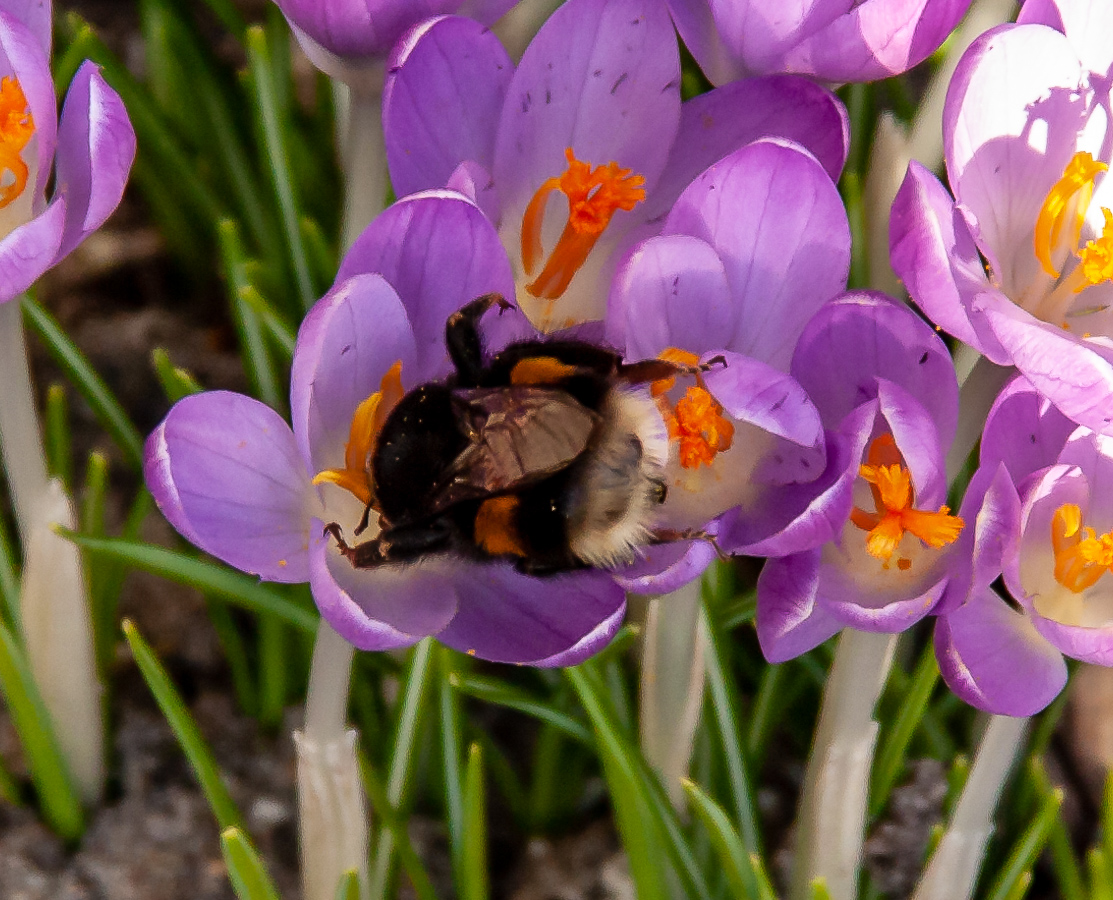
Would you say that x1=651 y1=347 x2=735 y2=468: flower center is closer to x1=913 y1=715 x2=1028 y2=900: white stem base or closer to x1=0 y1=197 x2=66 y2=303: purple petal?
x1=913 y1=715 x2=1028 y2=900: white stem base

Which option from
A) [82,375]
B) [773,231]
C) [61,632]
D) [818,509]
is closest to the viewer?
[818,509]

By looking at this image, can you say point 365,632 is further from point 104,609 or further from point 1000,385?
point 104,609

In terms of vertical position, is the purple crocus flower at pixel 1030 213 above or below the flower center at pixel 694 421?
above

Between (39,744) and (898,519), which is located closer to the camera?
(898,519)

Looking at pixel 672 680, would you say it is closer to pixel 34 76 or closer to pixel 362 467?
pixel 362 467

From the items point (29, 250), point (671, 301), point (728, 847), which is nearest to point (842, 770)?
point (728, 847)

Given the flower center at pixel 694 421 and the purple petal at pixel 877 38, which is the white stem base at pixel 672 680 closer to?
the flower center at pixel 694 421

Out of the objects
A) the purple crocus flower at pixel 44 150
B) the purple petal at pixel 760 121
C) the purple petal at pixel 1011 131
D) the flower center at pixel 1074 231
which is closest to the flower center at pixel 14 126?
the purple crocus flower at pixel 44 150
